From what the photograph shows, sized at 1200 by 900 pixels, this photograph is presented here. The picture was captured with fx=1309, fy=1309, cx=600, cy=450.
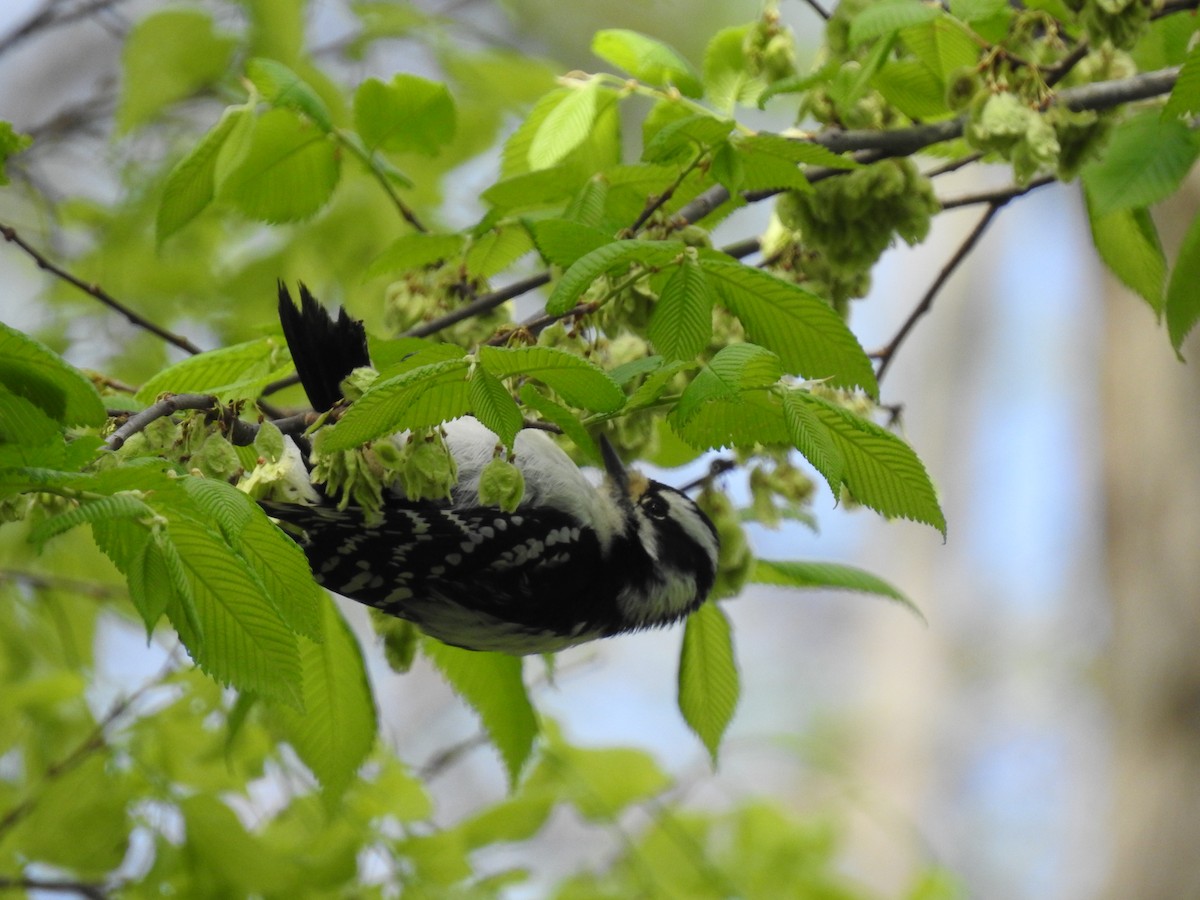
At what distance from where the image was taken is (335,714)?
1.76 meters

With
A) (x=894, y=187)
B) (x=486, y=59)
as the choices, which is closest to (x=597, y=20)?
(x=486, y=59)

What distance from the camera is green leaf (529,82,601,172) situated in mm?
1705

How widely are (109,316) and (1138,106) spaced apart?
92.4 inches

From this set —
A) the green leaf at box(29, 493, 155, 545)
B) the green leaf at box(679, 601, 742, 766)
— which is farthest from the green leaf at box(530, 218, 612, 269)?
the green leaf at box(679, 601, 742, 766)

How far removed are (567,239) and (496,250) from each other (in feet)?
1.50

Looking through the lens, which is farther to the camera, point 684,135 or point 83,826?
point 83,826

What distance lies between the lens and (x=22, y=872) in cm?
229

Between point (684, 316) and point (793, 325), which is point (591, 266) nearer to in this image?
point (684, 316)

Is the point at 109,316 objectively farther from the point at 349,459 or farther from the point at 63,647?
the point at 349,459

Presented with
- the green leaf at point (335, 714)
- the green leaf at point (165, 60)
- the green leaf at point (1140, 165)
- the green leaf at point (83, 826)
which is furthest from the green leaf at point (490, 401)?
the green leaf at point (165, 60)

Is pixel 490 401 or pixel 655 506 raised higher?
pixel 490 401

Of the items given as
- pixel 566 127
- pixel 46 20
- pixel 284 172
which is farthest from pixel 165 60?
pixel 566 127

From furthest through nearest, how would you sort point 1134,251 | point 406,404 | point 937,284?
point 937,284
point 1134,251
point 406,404

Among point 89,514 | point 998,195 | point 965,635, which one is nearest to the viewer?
point 89,514
